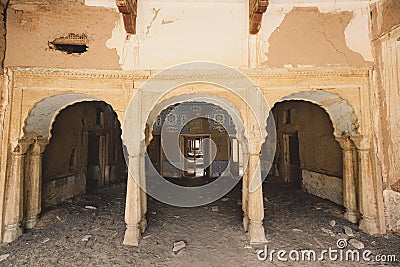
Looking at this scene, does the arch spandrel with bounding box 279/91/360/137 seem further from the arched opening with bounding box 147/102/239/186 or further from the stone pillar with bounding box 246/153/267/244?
the arched opening with bounding box 147/102/239/186

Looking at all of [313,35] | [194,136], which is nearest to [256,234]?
[313,35]

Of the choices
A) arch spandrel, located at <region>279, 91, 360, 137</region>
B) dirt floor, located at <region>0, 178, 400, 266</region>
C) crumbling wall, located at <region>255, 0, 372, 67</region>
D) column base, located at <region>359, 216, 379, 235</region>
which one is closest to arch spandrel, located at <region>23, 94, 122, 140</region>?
dirt floor, located at <region>0, 178, 400, 266</region>

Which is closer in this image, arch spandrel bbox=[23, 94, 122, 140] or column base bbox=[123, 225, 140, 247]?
column base bbox=[123, 225, 140, 247]

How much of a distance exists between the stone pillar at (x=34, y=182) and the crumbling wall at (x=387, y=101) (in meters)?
6.42

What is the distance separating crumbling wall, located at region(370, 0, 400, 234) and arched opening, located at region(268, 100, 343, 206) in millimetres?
1728

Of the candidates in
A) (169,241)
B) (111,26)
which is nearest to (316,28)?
(111,26)

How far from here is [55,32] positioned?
4.52 meters

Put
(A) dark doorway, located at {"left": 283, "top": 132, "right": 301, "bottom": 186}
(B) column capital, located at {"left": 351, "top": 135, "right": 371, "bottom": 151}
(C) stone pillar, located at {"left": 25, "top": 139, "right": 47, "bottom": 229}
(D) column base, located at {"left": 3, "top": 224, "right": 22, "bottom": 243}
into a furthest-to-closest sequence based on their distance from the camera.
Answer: (A) dark doorway, located at {"left": 283, "top": 132, "right": 301, "bottom": 186} < (C) stone pillar, located at {"left": 25, "top": 139, "right": 47, "bottom": 229} < (B) column capital, located at {"left": 351, "top": 135, "right": 371, "bottom": 151} < (D) column base, located at {"left": 3, "top": 224, "right": 22, "bottom": 243}

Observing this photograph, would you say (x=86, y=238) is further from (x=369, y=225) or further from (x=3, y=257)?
(x=369, y=225)

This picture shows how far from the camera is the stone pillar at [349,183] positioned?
5.03 m

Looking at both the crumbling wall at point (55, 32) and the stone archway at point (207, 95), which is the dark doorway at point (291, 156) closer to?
the stone archway at point (207, 95)

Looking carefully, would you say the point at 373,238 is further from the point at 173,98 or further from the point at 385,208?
the point at 173,98

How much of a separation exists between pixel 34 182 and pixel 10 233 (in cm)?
112

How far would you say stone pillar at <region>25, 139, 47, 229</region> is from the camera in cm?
500
